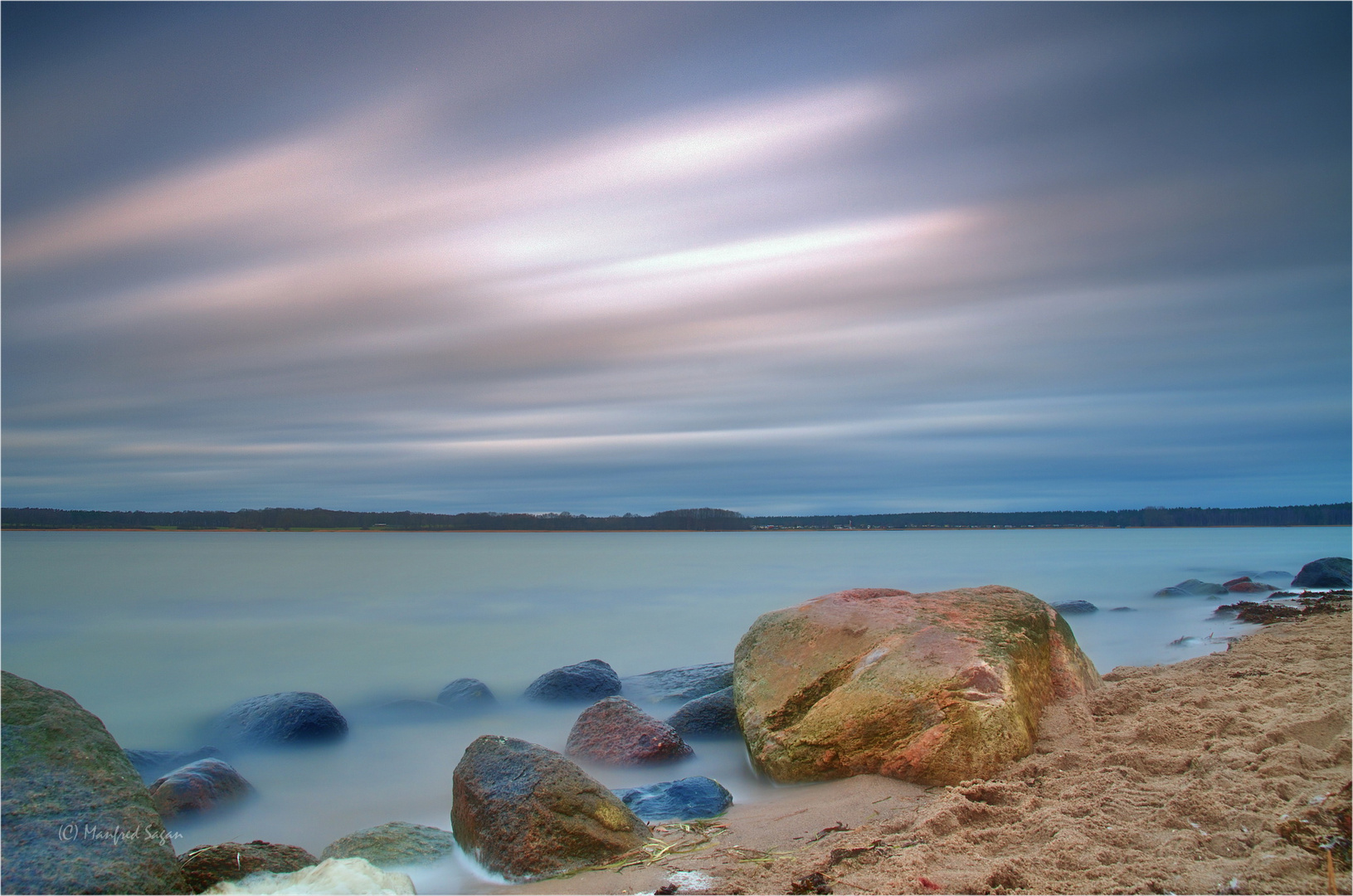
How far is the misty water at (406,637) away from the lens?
745 cm

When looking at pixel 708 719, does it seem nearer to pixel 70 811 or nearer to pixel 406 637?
pixel 70 811

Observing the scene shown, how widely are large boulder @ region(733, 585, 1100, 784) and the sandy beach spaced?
0.19 metres

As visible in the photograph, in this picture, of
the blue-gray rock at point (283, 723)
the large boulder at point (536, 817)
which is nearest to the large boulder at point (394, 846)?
the large boulder at point (536, 817)

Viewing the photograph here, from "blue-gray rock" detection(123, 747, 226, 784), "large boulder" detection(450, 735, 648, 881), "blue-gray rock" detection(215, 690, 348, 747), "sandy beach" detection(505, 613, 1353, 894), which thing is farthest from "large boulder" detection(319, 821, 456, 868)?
"blue-gray rock" detection(215, 690, 348, 747)

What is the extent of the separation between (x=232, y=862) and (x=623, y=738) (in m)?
3.95

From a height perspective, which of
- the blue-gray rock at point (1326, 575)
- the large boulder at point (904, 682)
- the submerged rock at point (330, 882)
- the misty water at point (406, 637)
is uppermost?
the large boulder at point (904, 682)

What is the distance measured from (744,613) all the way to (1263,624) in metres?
11.7

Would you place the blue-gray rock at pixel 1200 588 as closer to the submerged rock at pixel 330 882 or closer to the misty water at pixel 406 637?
the misty water at pixel 406 637

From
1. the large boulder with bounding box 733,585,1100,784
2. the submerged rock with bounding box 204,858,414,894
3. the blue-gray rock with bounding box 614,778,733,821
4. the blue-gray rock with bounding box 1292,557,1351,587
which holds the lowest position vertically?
the blue-gray rock with bounding box 614,778,733,821

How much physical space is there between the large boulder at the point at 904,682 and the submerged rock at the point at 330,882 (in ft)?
10.7

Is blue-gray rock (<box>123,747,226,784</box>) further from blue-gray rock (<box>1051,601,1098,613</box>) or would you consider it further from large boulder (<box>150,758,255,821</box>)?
blue-gray rock (<box>1051,601,1098,613</box>)

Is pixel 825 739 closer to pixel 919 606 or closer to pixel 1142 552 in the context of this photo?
pixel 919 606

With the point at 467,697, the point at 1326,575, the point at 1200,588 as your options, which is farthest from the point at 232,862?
the point at 1326,575

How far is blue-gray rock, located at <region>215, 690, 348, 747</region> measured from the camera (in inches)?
346
